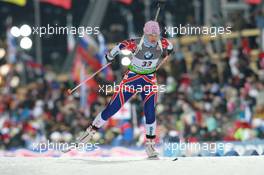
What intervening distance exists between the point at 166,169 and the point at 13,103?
9529mm

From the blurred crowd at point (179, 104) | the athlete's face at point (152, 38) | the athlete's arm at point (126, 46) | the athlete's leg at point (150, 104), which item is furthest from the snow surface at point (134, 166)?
the blurred crowd at point (179, 104)

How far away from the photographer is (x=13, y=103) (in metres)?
19.4

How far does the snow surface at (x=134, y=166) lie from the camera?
10320mm

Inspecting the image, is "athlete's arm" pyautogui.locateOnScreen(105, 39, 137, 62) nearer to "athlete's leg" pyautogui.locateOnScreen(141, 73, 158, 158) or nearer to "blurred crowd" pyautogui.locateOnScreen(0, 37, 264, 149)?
"athlete's leg" pyautogui.locateOnScreen(141, 73, 158, 158)

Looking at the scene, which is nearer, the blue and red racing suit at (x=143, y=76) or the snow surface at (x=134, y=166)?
the snow surface at (x=134, y=166)

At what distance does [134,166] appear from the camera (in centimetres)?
1074

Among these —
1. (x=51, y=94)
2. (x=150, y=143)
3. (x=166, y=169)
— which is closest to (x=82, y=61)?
(x=51, y=94)

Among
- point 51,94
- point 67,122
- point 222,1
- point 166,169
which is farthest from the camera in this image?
point 222,1

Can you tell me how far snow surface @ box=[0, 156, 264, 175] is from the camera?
10.3 meters

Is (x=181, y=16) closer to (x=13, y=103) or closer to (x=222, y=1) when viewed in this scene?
(x=222, y=1)

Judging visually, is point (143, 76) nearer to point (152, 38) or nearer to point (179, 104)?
point (152, 38)
